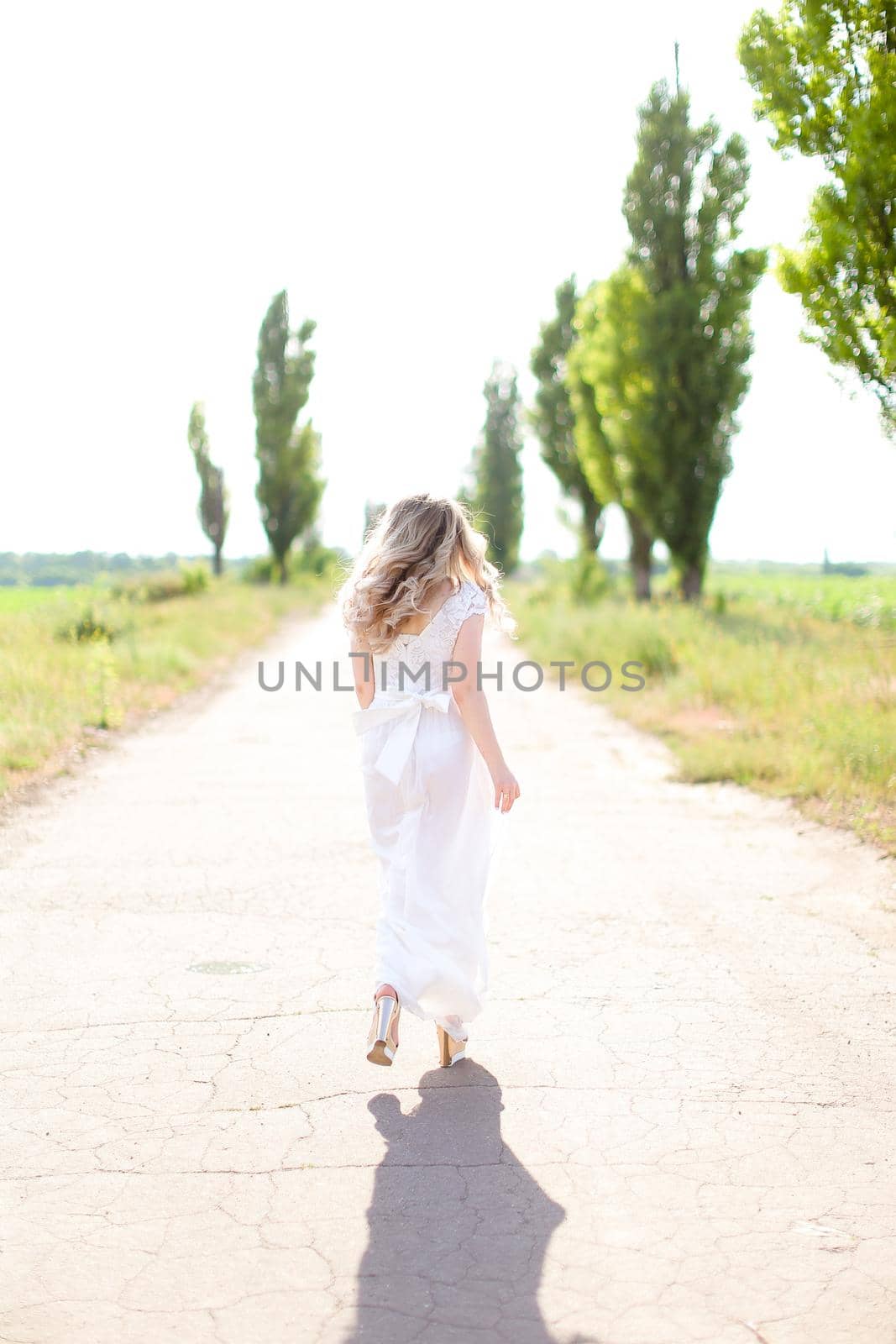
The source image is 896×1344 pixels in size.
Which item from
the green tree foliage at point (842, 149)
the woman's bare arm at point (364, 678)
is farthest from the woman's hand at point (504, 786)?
the green tree foliage at point (842, 149)

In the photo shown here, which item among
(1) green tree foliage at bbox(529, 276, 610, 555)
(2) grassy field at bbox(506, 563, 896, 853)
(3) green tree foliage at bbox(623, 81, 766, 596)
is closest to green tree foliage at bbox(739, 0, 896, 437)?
(2) grassy field at bbox(506, 563, 896, 853)

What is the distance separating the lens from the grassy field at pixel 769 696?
9.07 m

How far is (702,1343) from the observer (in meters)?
2.65

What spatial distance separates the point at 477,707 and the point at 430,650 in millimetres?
269

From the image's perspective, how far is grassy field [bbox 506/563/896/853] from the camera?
9070 millimetres

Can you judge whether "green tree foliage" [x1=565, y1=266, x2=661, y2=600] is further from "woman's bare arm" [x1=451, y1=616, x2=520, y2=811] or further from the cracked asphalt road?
"woman's bare arm" [x1=451, y1=616, x2=520, y2=811]

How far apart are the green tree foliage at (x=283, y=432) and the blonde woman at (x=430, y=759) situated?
4874cm

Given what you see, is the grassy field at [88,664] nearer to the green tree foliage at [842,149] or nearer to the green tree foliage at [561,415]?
the green tree foliage at [842,149]

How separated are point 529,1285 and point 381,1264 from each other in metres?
0.37

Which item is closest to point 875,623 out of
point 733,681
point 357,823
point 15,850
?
point 733,681

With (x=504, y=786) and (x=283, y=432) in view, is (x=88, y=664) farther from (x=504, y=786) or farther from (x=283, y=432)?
(x=283, y=432)

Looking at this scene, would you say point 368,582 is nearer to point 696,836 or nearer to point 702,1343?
point 702,1343

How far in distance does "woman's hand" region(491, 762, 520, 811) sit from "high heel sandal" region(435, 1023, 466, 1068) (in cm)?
83

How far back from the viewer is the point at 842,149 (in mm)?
9523
